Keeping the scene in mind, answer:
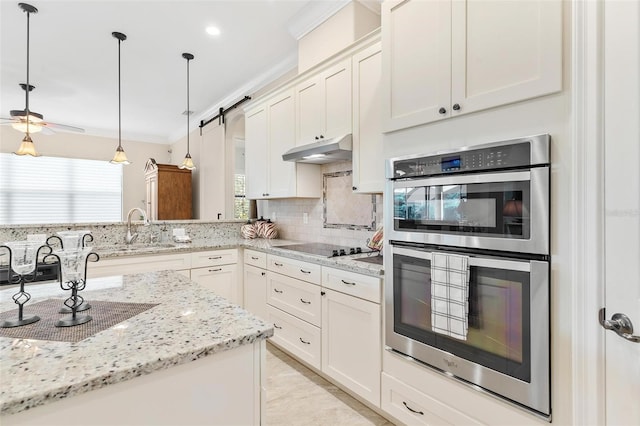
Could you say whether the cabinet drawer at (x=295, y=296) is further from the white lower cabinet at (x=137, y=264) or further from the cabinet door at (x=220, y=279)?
the white lower cabinet at (x=137, y=264)

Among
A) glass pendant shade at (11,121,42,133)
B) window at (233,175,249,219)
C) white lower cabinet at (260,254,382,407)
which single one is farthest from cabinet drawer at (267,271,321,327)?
glass pendant shade at (11,121,42,133)

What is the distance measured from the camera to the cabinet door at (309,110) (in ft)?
9.05

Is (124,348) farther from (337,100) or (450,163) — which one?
A: (337,100)

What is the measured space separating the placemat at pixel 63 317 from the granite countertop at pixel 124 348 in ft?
0.10

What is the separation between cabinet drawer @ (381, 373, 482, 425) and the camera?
1.54 m

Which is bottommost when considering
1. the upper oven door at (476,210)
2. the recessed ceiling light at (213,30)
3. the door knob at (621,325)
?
the door knob at (621,325)

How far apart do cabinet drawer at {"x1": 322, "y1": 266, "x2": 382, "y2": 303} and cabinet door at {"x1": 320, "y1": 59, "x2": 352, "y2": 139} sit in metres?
1.09

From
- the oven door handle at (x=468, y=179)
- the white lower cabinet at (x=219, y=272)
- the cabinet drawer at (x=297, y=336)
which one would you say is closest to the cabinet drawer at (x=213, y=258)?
the white lower cabinet at (x=219, y=272)

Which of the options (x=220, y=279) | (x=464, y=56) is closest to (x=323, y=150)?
(x=464, y=56)

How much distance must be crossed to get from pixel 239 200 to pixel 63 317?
14.0 feet

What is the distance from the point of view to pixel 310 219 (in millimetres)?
3471

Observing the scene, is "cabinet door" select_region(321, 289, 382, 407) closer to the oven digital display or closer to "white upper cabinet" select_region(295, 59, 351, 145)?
the oven digital display

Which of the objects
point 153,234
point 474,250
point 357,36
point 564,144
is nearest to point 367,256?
point 474,250

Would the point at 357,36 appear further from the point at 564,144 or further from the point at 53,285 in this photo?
the point at 53,285
